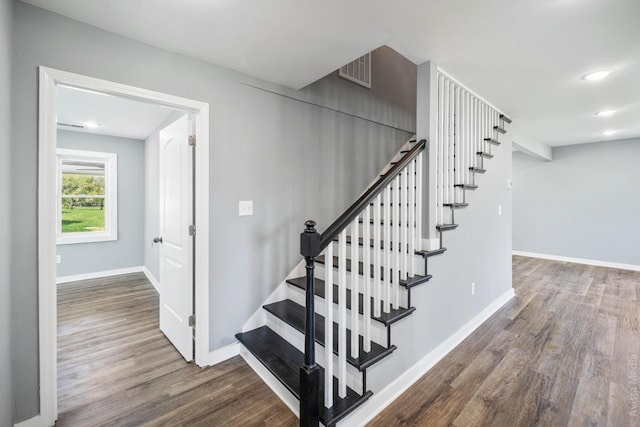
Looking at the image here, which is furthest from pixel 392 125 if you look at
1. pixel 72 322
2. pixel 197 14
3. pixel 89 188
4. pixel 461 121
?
pixel 89 188

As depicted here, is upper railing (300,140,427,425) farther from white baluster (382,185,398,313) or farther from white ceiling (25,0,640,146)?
white ceiling (25,0,640,146)

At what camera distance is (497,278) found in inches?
131

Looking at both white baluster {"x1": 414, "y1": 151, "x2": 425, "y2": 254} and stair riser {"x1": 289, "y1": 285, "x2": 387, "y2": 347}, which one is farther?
white baluster {"x1": 414, "y1": 151, "x2": 425, "y2": 254}

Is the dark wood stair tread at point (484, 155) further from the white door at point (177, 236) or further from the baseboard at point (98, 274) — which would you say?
the baseboard at point (98, 274)

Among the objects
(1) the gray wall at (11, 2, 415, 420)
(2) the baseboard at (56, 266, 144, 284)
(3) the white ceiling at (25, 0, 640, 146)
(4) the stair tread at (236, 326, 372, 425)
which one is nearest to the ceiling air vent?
(1) the gray wall at (11, 2, 415, 420)

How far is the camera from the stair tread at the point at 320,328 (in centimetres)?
166

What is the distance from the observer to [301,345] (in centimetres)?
212

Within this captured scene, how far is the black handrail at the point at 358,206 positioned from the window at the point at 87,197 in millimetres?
4976

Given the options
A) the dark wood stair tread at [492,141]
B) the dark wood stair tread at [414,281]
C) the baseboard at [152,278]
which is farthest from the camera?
the baseboard at [152,278]

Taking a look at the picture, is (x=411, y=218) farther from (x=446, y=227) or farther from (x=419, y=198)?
(x=446, y=227)

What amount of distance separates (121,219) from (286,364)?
4573 mm

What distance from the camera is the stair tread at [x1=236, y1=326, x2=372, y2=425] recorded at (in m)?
1.54

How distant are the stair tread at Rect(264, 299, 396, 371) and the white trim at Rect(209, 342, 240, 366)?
1.32ft

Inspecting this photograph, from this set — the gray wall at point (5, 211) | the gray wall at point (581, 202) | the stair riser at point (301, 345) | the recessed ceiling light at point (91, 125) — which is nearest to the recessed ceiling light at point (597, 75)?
the stair riser at point (301, 345)
